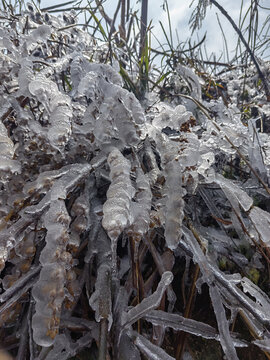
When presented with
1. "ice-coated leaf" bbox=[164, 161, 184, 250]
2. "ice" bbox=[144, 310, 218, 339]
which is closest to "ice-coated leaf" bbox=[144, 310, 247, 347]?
"ice" bbox=[144, 310, 218, 339]

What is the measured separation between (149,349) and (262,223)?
Result: 10.1 inches

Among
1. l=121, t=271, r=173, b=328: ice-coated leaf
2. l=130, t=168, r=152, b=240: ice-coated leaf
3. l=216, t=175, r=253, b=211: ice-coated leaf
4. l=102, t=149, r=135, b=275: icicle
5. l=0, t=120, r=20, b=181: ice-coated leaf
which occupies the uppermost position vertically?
l=0, t=120, r=20, b=181: ice-coated leaf

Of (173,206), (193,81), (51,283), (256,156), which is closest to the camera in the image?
(51,283)

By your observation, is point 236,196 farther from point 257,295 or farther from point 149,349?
point 149,349

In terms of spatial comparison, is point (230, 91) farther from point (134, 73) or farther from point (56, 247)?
point (56, 247)

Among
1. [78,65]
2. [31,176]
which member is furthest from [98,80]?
[31,176]

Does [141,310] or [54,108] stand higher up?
[54,108]

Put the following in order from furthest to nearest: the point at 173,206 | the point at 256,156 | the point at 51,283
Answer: the point at 256,156 < the point at 173,206 < the point at 51,283

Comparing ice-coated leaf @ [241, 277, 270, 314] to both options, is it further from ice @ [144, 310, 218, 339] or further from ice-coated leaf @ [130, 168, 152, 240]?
ice-coated leaf @ [130, 168, 152, 240]

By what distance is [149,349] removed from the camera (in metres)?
0.40

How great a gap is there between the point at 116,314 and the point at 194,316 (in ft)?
0.60

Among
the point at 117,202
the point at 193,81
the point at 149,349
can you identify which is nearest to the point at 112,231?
the point at 117,202

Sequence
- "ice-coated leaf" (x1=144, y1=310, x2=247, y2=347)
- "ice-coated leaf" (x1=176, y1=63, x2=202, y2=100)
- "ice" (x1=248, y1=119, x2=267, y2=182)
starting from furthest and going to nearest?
"ice-coated leaf" (x1=176, y1=63, x2=202, y2=100), "ice" (x1=248, y1=119, x2=267, y2=182), "ice-coated leaf" (x1=144, y1=310, x2=247, y2=347)

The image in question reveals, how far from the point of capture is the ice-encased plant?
0.41 meters
